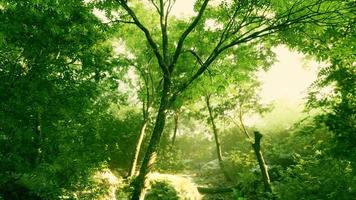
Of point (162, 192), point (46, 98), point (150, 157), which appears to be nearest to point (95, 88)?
point (46, 98)

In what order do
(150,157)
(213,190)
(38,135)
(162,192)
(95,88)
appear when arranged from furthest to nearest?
(213,190)
(162,192)
(150,157)
(95,88)
(38,135)

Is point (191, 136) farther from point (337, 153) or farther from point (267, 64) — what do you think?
point (337, 153)

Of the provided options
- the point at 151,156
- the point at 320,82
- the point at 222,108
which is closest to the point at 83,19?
the point at 151,156

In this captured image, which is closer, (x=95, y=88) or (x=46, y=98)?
(x=46, y=98)

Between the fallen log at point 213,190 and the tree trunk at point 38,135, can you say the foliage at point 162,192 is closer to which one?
the fallen log at point 213,190

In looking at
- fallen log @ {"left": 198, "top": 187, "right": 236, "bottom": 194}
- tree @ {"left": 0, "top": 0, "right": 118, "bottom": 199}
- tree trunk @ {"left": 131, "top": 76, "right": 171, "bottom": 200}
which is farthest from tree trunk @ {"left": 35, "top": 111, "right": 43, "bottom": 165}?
fallen log @ {"left": 198, "top": 187, "right": 236, "bottom": 194}

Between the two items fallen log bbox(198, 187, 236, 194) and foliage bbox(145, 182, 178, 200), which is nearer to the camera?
foliage bbox(145, 182, 178, 200)

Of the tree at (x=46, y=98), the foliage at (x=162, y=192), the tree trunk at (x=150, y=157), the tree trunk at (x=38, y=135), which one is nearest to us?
the tree at (x=46, y=98)

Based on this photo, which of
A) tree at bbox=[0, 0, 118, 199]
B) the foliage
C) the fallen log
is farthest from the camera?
the fallen log

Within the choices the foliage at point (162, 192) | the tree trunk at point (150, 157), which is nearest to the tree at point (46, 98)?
the tree trunk at point (150, 157)

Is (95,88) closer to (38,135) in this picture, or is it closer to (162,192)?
(38,135)

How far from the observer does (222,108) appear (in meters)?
20.5

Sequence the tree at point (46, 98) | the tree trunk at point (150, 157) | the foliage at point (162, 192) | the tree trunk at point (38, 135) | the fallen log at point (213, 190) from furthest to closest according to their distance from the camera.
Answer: the fallen log at point (213, 190) → the foliage at point (162, 192) → the tree trunk at point (150, 157) → the tree trunk at point (38, 135) → the tree at point (46, 98)

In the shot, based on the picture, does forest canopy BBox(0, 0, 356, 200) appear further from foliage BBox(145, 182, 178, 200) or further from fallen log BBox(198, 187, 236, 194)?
fallen log BBox(198, 187, 236, 194)
